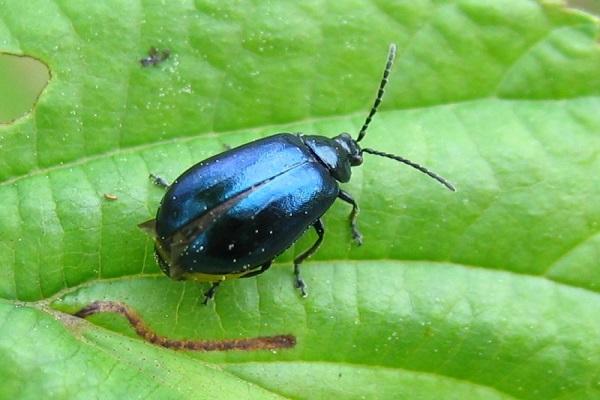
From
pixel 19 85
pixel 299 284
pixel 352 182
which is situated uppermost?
pixel 352 182

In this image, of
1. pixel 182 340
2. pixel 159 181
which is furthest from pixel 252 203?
pixel 182 340

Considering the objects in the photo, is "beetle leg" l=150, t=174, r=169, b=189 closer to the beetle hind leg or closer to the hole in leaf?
the beetle hind leg

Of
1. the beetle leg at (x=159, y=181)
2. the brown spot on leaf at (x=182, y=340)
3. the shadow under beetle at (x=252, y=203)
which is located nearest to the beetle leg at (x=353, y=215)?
the shadow under beetle at (x=252, y=203)

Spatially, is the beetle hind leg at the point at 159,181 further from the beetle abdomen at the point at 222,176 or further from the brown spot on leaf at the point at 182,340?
the brown spot on leaf at the point at 182,340

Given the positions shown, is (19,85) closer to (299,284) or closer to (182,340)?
(182,340)

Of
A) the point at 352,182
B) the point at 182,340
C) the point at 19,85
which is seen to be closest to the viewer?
the point at 182,340

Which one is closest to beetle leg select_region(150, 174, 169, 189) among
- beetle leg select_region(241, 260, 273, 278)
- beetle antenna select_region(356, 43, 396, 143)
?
beetle leg select_region(241, 260, 273, 278)
